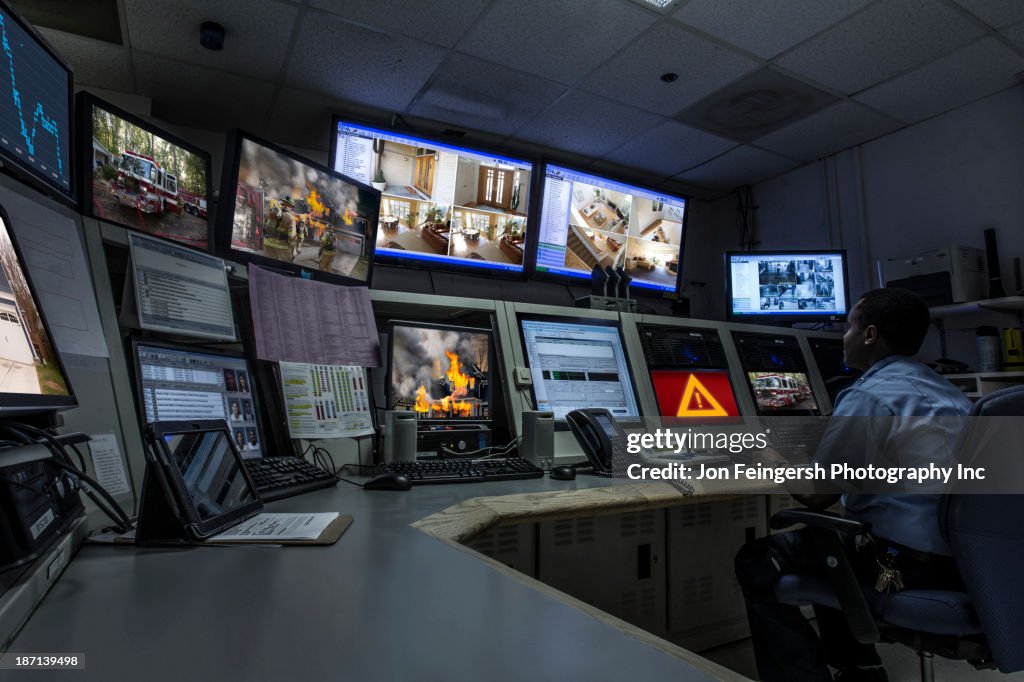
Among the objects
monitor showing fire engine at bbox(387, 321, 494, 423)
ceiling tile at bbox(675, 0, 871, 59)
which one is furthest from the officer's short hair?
ceiling tile at bbox(675, 0, 871, 59)

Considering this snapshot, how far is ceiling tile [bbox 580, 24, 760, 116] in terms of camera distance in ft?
8.50

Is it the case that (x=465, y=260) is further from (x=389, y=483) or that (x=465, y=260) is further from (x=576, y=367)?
(x=389, y=483)

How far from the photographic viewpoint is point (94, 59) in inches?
103

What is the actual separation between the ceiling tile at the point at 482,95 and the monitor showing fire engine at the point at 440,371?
1.55 metres

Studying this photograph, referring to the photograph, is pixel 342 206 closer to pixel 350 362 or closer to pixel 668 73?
pixel 350 362

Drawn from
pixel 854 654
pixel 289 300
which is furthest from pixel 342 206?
pixel 854 654

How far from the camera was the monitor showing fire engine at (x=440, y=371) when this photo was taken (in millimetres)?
1761

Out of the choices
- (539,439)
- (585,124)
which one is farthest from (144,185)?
(585,124)

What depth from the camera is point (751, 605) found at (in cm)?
156

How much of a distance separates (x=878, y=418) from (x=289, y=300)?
5.22 feet

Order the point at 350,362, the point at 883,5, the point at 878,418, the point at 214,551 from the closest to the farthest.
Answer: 1. the point at 214,551
2. the point at 878,418
3. the point at 350,362
4. the point at 883,5

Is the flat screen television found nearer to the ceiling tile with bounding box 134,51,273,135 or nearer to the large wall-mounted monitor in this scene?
the ceiling tile with bounding box 134,51,273,135

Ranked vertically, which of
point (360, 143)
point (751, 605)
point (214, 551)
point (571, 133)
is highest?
point (571, 133)

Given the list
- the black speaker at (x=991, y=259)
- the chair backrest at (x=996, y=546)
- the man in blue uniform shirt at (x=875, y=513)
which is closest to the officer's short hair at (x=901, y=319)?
the man in blue uniform shirt at (x=875, y=513)
